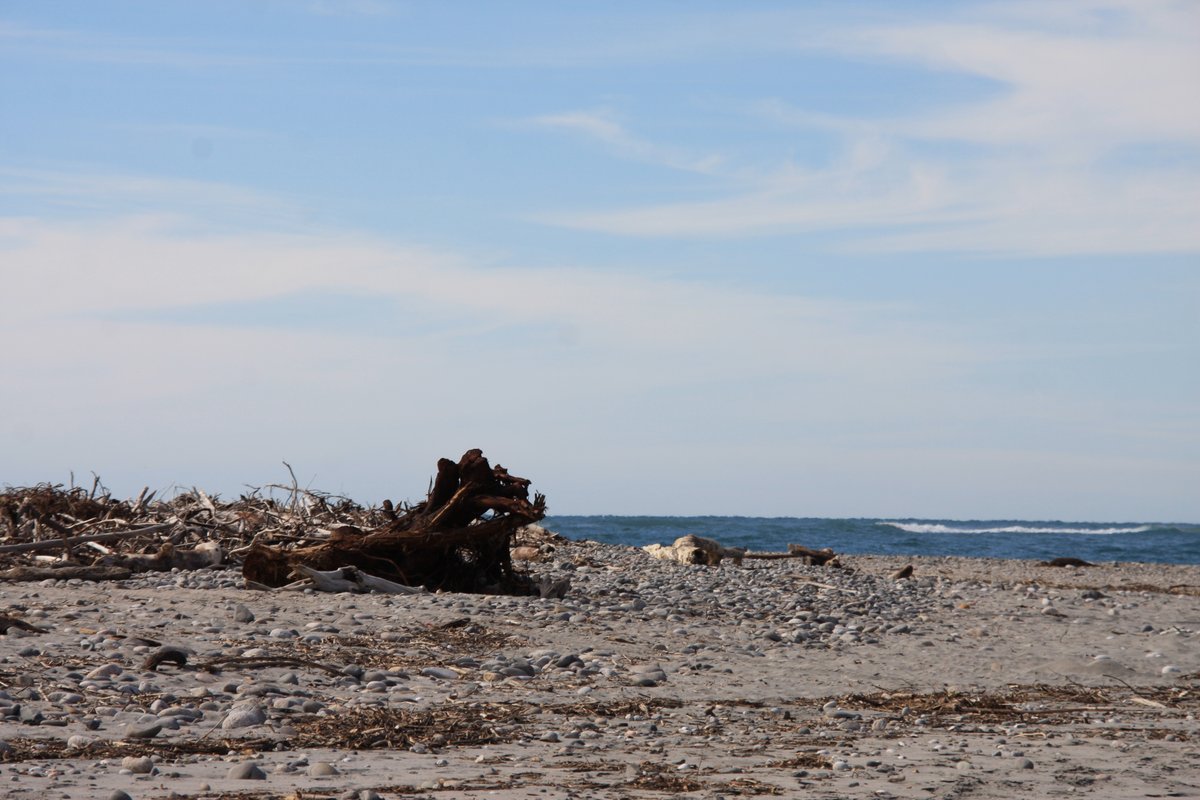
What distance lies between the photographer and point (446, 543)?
10789mm

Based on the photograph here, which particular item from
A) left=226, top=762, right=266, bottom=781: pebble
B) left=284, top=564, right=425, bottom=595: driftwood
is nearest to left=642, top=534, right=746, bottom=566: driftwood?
left=284, top=564, right=425, bottom=595: driftwood

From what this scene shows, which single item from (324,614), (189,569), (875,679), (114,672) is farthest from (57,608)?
(875,679)

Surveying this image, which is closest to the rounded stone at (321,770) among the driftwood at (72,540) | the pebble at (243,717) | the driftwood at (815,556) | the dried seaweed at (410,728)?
the dried seaweed at (410,728)

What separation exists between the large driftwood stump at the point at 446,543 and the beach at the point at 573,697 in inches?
30.5

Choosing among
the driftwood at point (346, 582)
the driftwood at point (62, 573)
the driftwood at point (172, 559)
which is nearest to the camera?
the driftwood at point (346, 582)

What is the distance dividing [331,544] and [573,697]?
4918mm

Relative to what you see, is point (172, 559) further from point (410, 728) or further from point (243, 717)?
point (410, 728)

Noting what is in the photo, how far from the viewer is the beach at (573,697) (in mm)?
4707

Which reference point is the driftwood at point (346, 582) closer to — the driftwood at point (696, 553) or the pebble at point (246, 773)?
the pebble at point (246, 773)

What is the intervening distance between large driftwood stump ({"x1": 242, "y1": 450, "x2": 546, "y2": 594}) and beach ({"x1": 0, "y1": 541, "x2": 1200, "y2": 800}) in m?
0.78

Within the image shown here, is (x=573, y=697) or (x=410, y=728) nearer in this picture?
(x=410, y=728)

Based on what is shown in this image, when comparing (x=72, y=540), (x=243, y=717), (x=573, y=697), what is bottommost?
(x=573, y=697)

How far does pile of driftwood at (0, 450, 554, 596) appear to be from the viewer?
34.8 feet

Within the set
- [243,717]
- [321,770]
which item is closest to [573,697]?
[243,717]
